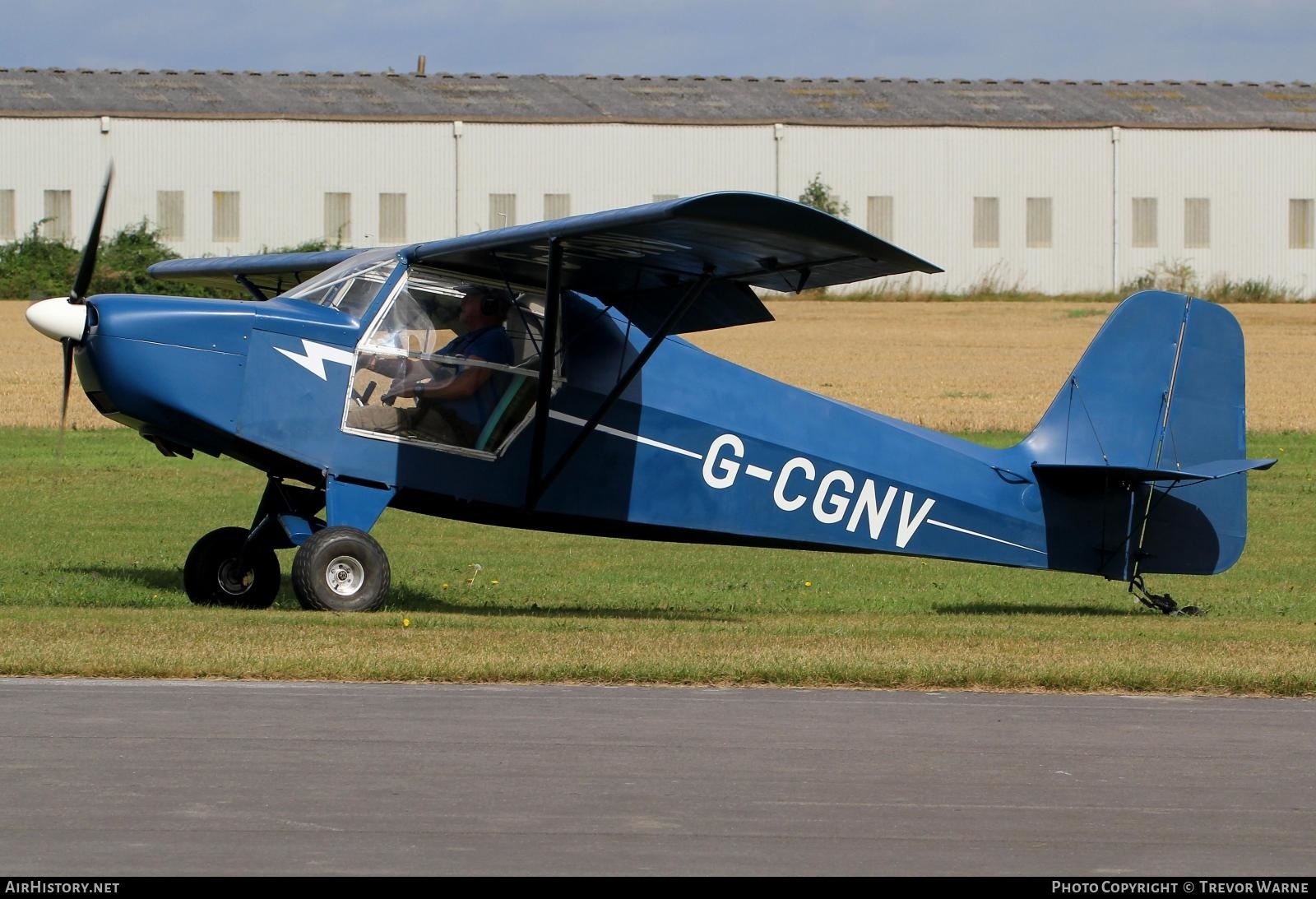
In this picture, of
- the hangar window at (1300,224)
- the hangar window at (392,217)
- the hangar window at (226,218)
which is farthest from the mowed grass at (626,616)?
the hangar window at (1300,224)

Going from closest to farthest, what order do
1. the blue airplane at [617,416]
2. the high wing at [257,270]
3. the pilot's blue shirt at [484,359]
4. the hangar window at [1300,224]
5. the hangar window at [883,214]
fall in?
the blue airplane at [617,416] → the pilot's blue shirt at [484,359] → the high wing at [257,270] → the hangar window at [883,214] → the hangar window at [1300,224]

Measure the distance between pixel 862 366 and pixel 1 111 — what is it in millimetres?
28063

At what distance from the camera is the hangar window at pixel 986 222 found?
5425 centimetres

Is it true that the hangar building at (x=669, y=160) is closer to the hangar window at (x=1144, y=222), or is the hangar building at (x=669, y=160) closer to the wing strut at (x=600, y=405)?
the hangar window at (x=1144, y=222)

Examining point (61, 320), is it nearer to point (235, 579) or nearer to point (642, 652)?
point (235, 579)

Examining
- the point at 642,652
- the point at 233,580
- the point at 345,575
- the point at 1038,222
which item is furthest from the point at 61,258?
the point at 642,652

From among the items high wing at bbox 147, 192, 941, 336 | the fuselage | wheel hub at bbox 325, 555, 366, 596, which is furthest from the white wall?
wheel hub at bbox 325, 555, 366, 596

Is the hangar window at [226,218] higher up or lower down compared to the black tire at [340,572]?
higher up

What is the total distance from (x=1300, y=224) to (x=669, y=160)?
65.2 feet

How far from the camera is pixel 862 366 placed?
124 ft

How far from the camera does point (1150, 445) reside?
44.9 feet

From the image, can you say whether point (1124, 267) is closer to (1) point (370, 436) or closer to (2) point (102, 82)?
(2) point (102, 82)

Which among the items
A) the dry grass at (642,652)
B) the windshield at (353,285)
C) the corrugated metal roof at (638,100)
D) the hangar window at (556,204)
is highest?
the corrugated metal roof at (638,100)

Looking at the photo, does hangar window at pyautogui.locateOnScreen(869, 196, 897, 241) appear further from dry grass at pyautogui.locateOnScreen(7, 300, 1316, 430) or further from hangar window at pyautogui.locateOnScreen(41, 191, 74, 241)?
hangar window at pyautogui.locateOnScreen(41, 191, 74, 241)
